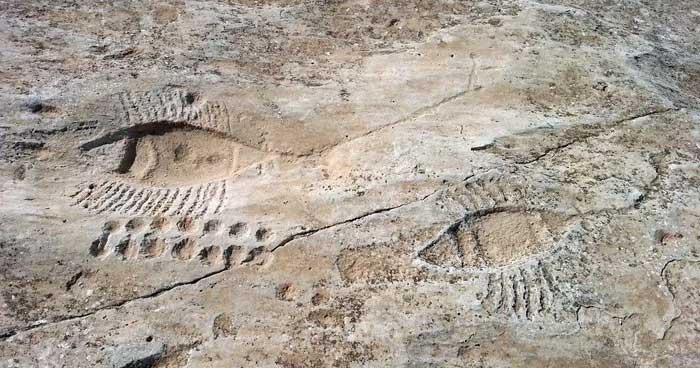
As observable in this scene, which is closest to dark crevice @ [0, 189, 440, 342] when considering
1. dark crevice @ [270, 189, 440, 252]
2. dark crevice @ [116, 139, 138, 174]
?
dark crevice @ [270, 189, 440, 252]

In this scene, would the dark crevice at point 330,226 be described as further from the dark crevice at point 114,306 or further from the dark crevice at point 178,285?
the dark crevice at point 114,306

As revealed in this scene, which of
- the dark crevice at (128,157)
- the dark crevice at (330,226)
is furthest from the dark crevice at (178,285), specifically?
the dark crevice at (128,157)

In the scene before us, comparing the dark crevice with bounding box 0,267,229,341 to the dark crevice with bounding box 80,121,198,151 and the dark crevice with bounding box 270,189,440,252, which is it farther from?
the dark crevice with bounding box 80,121,198,151

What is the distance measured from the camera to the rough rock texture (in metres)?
3.27

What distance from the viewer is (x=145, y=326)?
10.6 feet

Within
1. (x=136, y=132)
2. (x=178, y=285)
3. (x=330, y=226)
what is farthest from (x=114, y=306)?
(x=330, y=226)

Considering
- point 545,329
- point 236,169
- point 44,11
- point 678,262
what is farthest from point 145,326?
point 678,262

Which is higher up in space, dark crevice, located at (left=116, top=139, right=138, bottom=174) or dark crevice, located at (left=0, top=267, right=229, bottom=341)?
dark crevice, located at (left=116, top=139, right=138, bottom=174)

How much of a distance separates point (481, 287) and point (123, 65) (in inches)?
105

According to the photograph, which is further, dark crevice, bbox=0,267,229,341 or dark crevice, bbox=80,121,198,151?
dark crevice, bbox=80,121,198,151

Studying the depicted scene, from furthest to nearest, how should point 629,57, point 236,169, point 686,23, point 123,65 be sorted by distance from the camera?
point 686,23, point 629,57, point 123,65, point 236,169

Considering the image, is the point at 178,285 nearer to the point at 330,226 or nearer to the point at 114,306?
the point at 114,306

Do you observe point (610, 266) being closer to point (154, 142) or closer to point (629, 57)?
point (629, 57)

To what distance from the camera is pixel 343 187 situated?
3717 millimetres
